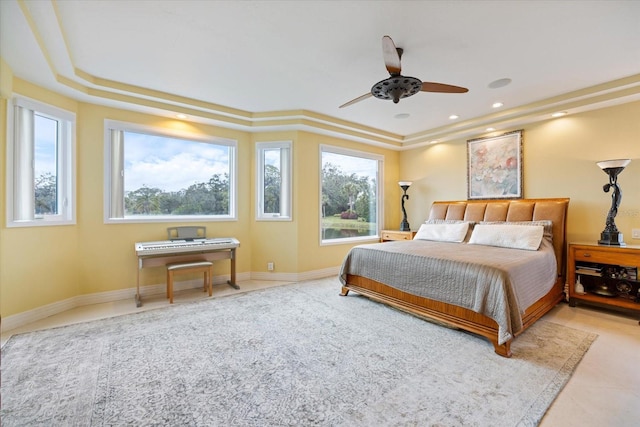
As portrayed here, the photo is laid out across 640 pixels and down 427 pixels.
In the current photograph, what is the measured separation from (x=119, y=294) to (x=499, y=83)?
545 cm

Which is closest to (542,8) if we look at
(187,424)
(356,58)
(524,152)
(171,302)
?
(356,58)

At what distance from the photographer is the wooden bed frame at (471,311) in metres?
2.48

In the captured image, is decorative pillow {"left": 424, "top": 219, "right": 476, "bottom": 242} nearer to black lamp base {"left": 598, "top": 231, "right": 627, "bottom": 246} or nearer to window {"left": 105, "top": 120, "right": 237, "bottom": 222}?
black lamp base {"left": 598, "top": 231, "right": 627, "bottom": 246}

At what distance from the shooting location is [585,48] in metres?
2.50

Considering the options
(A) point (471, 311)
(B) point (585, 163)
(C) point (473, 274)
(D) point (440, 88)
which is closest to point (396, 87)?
(D) point (440, 88)

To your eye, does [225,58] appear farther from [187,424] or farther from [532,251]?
[532,251]

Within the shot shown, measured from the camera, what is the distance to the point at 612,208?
320 cm

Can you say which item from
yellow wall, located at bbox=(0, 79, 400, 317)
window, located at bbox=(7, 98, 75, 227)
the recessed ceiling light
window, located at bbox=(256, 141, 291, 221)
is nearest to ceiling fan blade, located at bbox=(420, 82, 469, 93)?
the recessed ceiling light

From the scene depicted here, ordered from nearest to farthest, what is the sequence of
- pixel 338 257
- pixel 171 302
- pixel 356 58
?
1. pixel 356 58
2. pixel 171 302
3. pixel 338 257

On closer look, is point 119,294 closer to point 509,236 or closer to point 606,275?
point 509,236

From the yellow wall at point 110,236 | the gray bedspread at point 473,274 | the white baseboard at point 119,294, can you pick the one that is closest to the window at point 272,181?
the yellow wall at point 110,236

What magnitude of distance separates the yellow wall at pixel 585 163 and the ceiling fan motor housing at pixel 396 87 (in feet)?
9.26

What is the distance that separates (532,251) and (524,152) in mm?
1836

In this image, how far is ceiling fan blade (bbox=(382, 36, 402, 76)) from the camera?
196 centimetres
